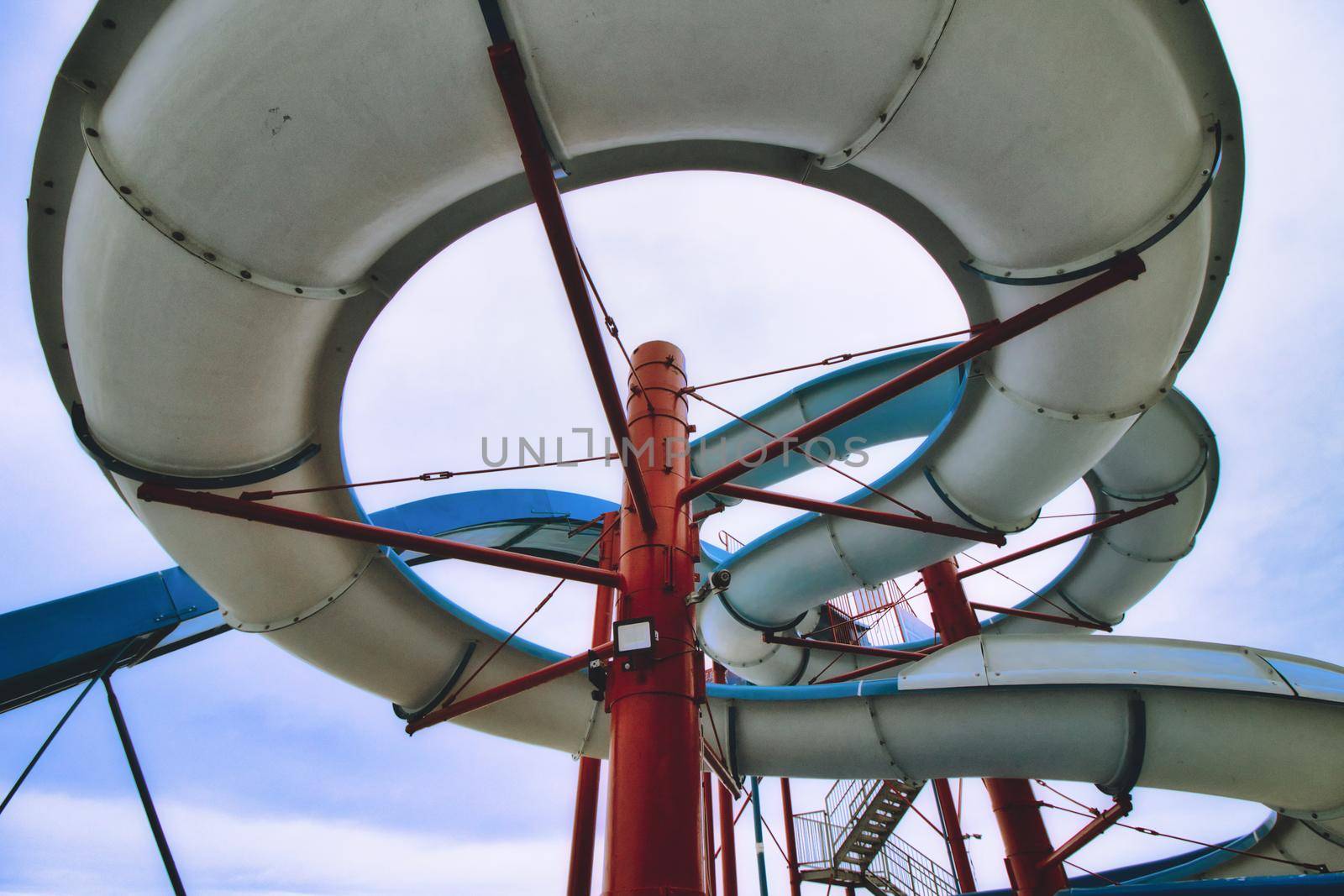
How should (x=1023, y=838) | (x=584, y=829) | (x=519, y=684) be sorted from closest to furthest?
1. (x=519, y=684)
2. (x=584, y=829)
3. (x=1023, y=838)

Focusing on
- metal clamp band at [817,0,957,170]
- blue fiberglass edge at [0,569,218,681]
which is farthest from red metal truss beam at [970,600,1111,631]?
blue fiberglass edge at [0,569,218,681]

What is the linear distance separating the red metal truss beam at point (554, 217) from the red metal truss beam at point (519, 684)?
1254 millimetres

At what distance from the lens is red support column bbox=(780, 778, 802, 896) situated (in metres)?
9.84

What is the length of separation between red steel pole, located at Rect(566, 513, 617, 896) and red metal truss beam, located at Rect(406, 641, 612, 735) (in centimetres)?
113

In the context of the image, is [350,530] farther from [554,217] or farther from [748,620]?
[748,620]

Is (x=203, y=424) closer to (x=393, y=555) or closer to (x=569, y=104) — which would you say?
(x=393, y=555)

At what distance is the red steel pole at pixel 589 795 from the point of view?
5.69m

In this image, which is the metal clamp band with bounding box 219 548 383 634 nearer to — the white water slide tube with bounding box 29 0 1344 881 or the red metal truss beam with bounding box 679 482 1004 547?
the white water slide tube with bounding box 29 0 1344 881

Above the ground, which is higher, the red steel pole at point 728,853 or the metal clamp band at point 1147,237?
the metal clamp band at point 1147,237

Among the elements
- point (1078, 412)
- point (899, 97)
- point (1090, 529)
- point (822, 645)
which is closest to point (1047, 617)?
point (1090, 529)

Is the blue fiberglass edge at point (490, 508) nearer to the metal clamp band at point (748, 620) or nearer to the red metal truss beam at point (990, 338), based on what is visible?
the metal clamp band at point (748, 620)

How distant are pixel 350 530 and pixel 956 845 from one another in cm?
875

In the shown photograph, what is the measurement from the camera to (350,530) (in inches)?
144

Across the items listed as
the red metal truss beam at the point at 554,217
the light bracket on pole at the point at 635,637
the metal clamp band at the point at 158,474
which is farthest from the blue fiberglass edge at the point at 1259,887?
the metal clamp band at the point at 158,474
